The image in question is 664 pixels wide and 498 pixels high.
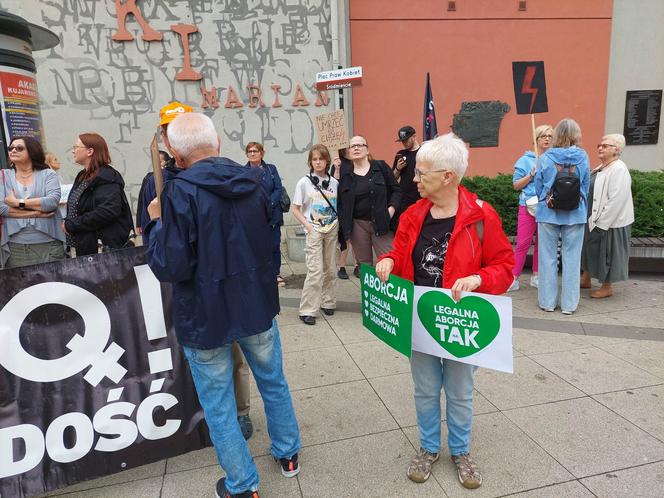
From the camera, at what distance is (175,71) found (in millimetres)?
8656

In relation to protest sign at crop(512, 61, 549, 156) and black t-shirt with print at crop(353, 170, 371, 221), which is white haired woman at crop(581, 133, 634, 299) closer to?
protest sign at crop(512, 61, 549, 156)

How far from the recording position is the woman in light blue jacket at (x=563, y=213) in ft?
15.5

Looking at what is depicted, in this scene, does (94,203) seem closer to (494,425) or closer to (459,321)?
(459,321)

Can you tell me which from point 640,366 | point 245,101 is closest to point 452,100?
point 245,101

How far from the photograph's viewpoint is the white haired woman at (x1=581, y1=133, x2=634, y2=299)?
5.05 metres

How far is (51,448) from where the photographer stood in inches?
91.3

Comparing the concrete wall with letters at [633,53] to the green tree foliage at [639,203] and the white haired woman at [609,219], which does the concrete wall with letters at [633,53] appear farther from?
the white haired woman at [609,219]

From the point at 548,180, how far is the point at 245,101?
593cm

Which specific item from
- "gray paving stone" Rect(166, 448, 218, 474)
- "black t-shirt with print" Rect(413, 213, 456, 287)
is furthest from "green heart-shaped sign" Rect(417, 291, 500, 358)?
"gray paving stone" Rect(166, 448, 218, 474)

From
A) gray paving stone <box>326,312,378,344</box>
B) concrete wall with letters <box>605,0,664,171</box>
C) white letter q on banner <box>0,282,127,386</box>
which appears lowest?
gray paving stone <box>326,312,378,344</box>

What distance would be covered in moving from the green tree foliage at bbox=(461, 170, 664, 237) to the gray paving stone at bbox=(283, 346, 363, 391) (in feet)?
12.9

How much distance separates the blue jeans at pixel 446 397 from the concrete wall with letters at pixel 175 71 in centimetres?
726

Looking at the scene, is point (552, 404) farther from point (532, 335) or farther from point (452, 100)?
point (452, 100)

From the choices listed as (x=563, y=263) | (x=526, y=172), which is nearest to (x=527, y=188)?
(x=526, y=172)
